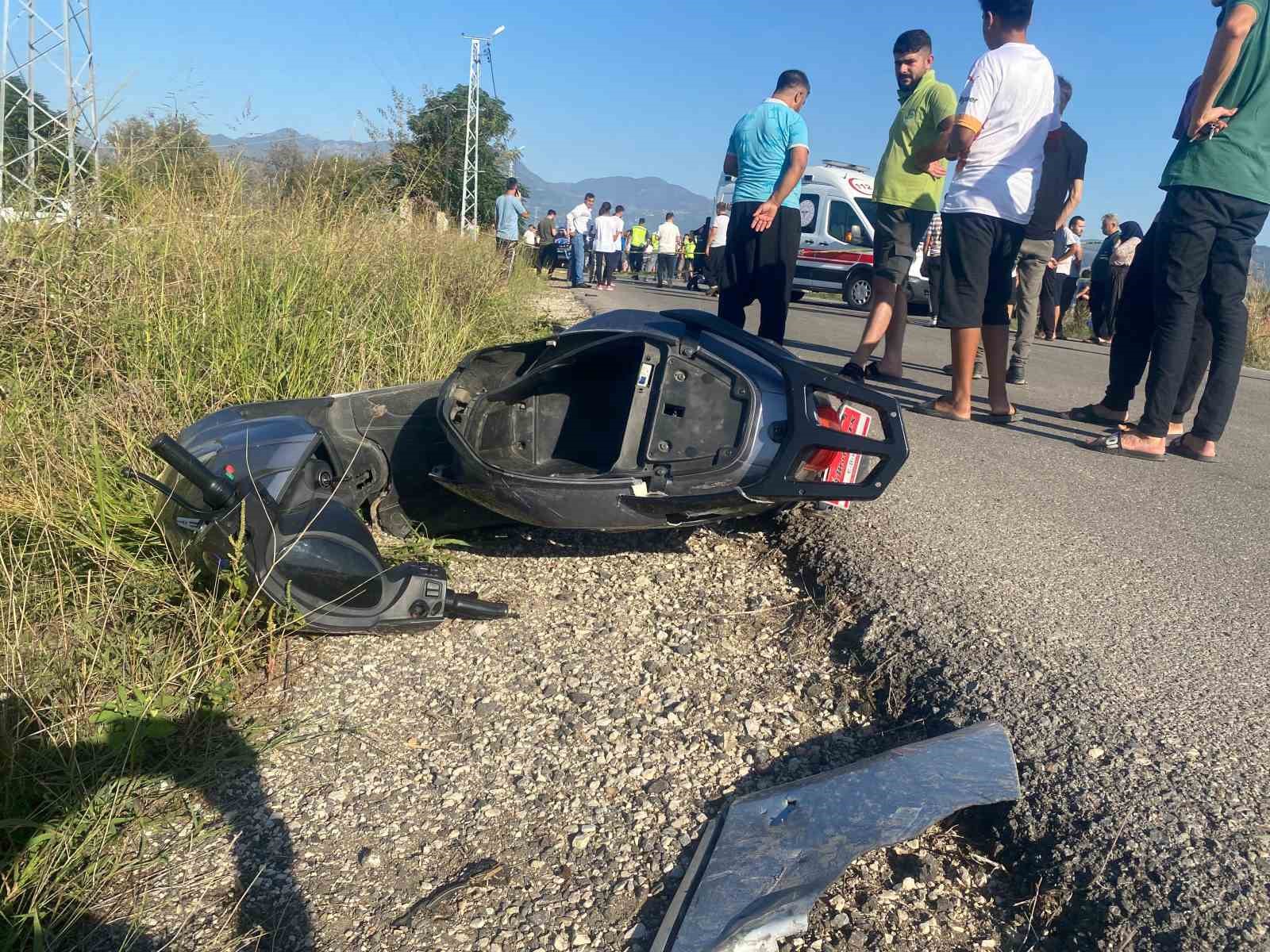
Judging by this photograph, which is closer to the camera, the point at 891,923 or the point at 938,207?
the point at 891,923

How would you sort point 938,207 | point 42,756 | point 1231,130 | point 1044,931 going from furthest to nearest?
1. point 938,207
2. point 1231,130
3. point 42,756
4. point 1044,931

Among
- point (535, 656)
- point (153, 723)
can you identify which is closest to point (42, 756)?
point (153, 723)

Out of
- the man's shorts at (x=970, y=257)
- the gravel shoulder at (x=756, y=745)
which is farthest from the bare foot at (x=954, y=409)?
the gravel shoulder at (x=756, y=745)

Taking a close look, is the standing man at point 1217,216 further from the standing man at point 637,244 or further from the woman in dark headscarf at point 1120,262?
the standing man at point 637,244

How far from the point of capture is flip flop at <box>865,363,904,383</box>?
5.95 metres

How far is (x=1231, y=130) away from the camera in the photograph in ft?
13.3

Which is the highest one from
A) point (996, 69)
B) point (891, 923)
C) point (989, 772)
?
point (996, 69)

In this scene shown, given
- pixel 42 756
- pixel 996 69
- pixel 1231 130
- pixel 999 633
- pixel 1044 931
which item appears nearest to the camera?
pixel 1044 931

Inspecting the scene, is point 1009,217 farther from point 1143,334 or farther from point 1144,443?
point 1144,443

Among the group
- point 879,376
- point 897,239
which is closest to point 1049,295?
point 879,376

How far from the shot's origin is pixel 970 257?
458cm

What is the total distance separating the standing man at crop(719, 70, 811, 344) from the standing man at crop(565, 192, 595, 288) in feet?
48.2

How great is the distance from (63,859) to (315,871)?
1.71 feet

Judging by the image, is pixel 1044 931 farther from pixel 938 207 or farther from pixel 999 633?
pixel 938 207
